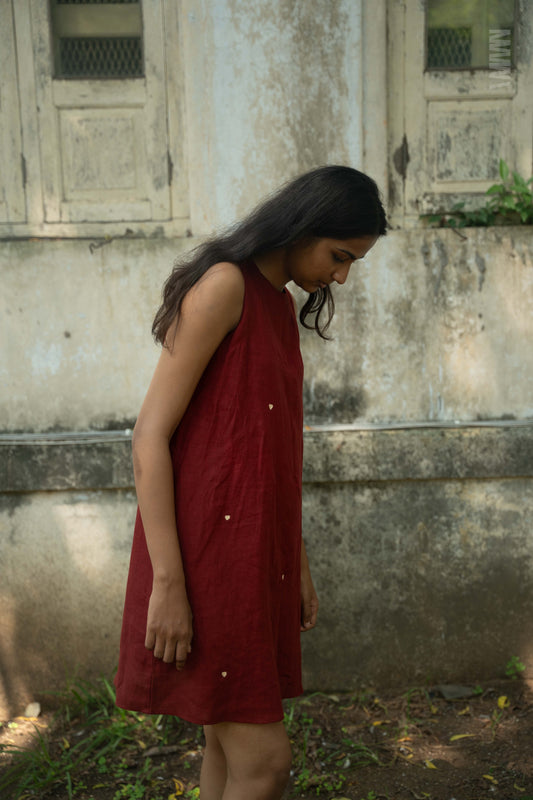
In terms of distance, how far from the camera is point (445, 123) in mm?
3145

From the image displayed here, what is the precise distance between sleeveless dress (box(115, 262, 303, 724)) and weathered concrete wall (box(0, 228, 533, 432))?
1.54 metres

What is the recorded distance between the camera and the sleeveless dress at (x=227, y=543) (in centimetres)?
159

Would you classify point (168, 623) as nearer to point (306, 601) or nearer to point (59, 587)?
point (306, 601)

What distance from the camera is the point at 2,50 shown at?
3.07 metres

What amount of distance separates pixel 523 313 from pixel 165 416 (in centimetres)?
215

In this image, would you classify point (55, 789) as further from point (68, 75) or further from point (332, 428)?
point (68, 75)

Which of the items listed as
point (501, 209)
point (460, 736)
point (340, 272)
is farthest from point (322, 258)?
point (460, 736)

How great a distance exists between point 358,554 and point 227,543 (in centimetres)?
166

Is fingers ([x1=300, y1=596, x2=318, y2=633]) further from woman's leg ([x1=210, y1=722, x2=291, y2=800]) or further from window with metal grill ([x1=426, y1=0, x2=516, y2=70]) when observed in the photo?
Answer: window with metal grill ([x1=426, y1=0, x2=516, y2=70])

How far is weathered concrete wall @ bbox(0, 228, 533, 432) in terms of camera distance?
10.1ft

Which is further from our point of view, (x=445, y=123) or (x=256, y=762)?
(x=445, y=123)

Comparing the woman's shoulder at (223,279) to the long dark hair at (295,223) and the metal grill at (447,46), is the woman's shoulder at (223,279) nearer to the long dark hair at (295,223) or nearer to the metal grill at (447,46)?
the long dark hair at (295,223)

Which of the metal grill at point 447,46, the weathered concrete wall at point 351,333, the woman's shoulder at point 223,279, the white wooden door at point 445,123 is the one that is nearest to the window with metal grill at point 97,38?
the weathered concrete wall at point 351,333

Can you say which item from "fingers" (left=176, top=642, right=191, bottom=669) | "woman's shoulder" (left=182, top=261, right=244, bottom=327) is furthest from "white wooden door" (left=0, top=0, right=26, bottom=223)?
"fingers" (left=176, top=642, right=191, bottom=669)
